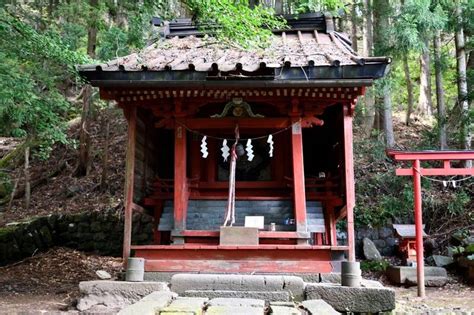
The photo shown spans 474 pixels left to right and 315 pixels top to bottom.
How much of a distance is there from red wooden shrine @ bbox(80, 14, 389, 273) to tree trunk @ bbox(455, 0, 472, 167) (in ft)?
15.2

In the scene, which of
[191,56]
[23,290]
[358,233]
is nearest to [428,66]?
[358,233]

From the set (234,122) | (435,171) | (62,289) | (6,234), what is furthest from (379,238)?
(6,234)

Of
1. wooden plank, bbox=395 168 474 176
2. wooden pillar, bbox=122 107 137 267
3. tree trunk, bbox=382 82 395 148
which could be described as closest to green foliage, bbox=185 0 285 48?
wooden pillar, bbox=122 107 137 267

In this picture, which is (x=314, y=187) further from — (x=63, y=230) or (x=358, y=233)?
(x=63, y=230)

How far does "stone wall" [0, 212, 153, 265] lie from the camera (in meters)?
12.0

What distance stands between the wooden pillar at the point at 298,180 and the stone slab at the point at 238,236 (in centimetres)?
76

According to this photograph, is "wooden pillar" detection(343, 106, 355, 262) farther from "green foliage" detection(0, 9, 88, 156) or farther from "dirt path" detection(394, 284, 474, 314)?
"green foliage" detection(0, 9, 88, 156)

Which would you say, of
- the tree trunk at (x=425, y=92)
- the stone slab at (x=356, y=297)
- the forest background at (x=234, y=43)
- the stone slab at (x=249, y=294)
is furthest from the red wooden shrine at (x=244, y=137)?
the tree trunk at (x=425, y=92)

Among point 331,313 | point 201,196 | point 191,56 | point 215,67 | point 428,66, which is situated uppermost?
point 428,66

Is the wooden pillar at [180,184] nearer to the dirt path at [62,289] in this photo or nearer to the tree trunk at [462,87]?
the dirt path at [62,289]

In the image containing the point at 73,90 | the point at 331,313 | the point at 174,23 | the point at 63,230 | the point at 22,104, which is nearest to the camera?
the point at 331,313

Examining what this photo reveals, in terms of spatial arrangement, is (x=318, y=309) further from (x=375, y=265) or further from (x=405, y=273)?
(x=375, y=265)

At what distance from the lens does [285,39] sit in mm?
9414

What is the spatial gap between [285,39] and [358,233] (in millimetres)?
6034
